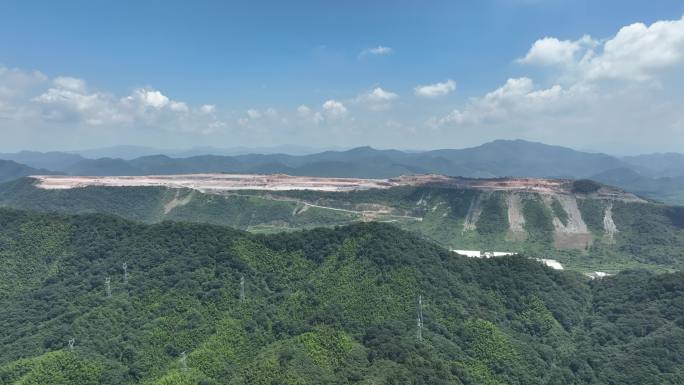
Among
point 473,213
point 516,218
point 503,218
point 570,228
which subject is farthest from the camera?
point 473,213

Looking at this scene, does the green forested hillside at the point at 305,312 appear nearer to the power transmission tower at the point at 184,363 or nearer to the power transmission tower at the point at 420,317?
the power transmission tower at the point at 184,363

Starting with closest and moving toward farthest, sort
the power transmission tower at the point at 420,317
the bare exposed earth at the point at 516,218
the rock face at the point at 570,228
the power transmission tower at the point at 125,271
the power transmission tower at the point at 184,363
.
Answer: the power transmission tower at the point at 184,363 < the power transmission tower at the point at 420,317 < the power transmission tower at the point at 125,271 < the rock face at the point at 570,228 < the bare exposed earth at the point at 516,218

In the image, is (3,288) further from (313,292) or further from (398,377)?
(398,377)

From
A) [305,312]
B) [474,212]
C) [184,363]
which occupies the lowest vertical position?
[184,363]

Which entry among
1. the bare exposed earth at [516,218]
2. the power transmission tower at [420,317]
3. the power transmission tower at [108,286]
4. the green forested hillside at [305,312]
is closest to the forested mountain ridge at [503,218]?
the bare exposed earth at [516,218]

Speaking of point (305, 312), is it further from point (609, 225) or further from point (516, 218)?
point (609, 225)

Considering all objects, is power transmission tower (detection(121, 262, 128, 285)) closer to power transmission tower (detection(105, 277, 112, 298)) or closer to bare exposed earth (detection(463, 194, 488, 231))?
power transmission tower (detection(105, 277, 112, 298))

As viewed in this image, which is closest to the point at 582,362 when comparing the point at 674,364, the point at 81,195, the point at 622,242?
the point at 674,364

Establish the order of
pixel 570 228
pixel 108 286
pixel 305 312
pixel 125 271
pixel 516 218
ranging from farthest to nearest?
pixel 516 218
pixel 570 228
pixel 125 271
pixel 108 286
pixel 305 312

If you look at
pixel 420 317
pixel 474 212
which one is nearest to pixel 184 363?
pixel 420 317
